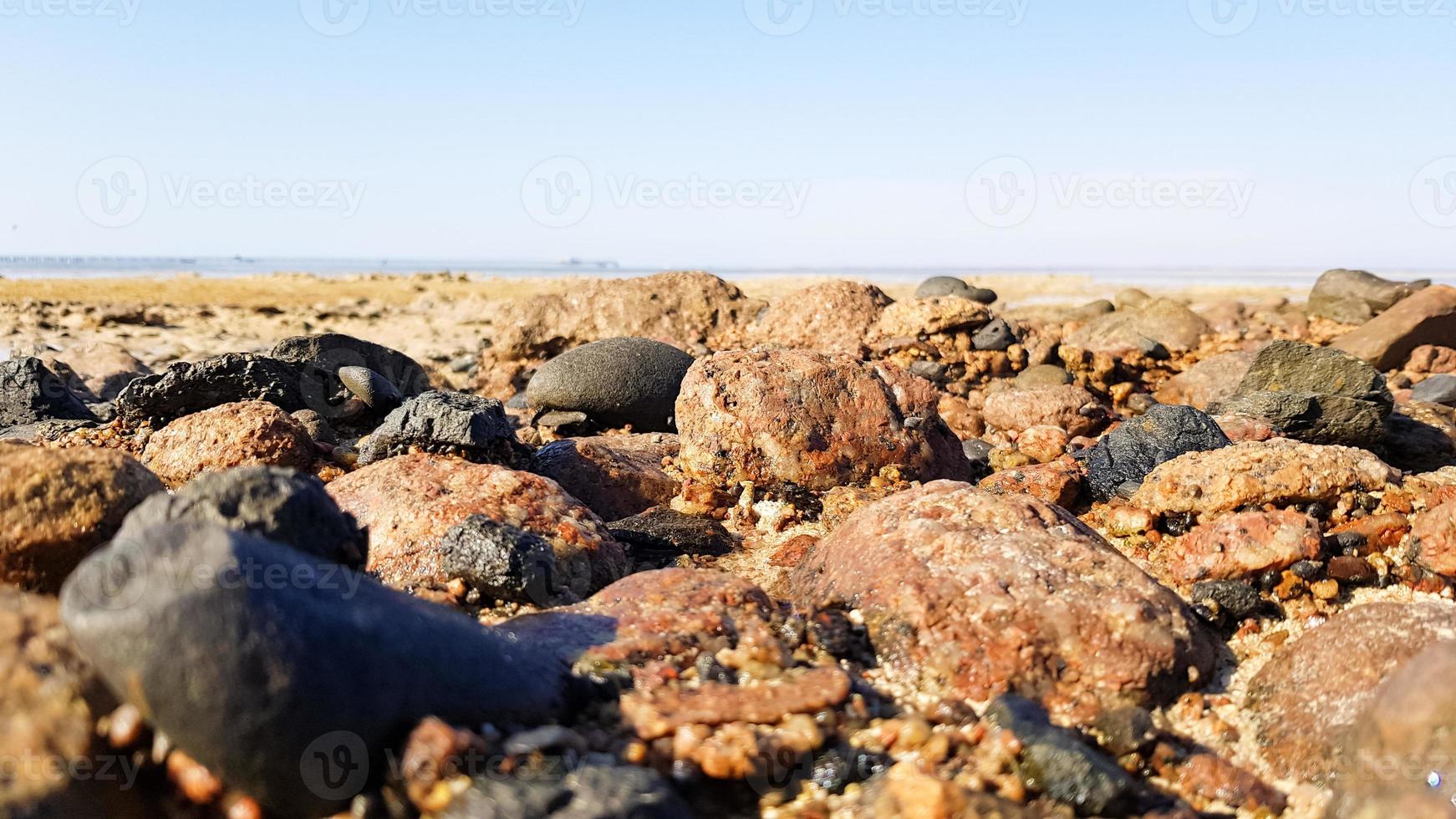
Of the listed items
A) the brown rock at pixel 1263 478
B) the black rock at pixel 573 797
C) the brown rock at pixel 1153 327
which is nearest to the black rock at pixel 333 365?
the black rock at pixel 573 797

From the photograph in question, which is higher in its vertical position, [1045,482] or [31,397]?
[31,397]

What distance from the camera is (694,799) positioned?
2.94 m

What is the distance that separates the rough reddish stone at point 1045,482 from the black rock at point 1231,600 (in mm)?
1518

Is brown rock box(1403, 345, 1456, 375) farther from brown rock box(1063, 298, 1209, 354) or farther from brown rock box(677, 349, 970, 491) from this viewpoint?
brown rock box(677, 349, 970, 491)

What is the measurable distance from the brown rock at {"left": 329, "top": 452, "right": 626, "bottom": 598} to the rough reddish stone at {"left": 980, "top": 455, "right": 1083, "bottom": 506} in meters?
2.64

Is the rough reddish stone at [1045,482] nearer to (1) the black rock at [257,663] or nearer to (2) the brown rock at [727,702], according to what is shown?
(2) the brown rock at [727,702]

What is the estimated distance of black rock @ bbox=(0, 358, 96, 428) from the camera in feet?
25.8

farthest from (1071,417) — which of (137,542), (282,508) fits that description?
(137,542)

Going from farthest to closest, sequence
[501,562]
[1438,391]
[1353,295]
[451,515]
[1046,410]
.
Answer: [1353,295], [1438,391], [1046,410], [451,515], [501,562]

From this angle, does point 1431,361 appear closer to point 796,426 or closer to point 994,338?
point 994,338

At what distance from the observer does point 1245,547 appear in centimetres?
495

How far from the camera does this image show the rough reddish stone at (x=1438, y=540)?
4.84m

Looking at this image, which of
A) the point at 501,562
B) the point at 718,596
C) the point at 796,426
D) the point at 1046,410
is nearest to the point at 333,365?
the point at 796,426

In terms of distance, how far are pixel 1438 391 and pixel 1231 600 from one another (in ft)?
23.5
